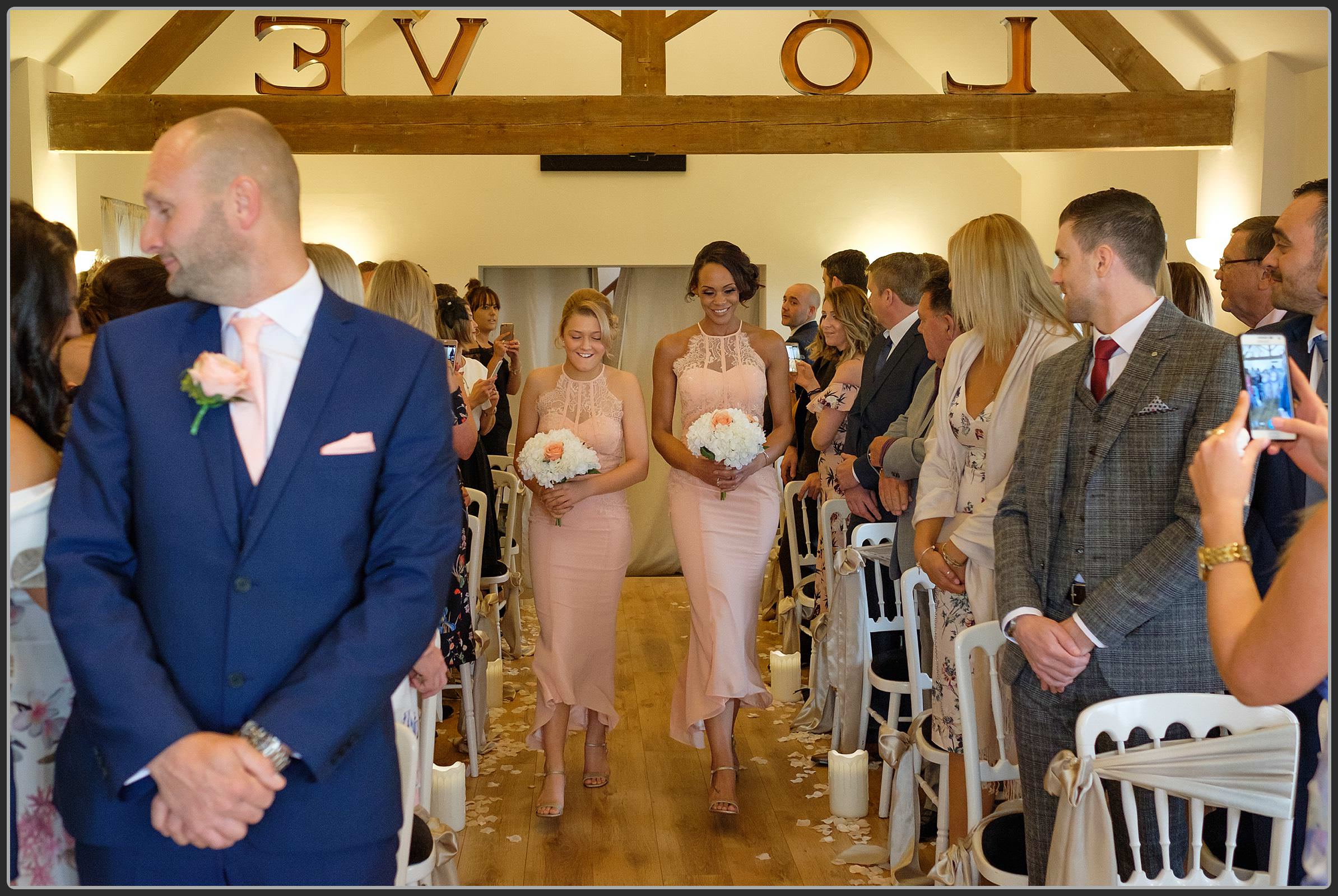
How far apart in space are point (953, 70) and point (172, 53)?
5.66 m

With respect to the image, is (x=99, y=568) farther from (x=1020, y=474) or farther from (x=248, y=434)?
(x=1020, y=474)

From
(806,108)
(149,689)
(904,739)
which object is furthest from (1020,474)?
(806,108)

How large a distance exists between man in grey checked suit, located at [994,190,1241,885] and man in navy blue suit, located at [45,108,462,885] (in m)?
1.37

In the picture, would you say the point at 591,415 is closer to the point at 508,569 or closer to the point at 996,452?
the point at 508,569

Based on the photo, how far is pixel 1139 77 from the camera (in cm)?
711

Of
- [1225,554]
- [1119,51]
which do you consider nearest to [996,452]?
[1225,554]

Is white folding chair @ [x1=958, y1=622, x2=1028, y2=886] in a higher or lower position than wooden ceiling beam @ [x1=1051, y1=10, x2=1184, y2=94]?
lower

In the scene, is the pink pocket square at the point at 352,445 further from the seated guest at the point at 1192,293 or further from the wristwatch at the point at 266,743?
the seated guest at the point at 1192,293

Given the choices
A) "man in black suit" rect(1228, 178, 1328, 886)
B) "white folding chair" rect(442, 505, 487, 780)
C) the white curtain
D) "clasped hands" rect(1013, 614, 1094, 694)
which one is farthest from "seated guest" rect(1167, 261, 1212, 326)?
the white curtain

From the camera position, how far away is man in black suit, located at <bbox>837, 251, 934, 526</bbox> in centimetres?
429

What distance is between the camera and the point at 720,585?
14.3 ft

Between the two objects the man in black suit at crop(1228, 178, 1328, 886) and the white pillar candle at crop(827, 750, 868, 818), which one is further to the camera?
the white pillar candle at crop(827, 750, 868, 818)

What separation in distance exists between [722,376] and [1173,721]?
2795mm

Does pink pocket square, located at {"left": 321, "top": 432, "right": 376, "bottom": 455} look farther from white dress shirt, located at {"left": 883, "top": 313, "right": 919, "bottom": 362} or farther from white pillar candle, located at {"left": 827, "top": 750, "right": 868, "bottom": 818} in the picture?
white dress shirt, located at {"left": 883, "top": 313, "right": 919, "bottom": 362}
